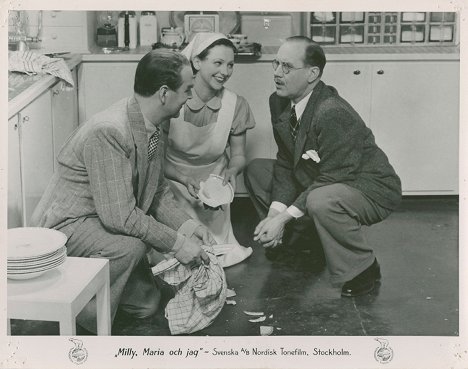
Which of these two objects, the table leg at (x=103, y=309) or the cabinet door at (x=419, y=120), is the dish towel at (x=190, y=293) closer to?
the table leg at (x=103, y=309)

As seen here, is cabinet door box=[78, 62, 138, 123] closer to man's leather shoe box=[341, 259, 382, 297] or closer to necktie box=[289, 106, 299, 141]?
necktie box=[289, 106, 299, 141]

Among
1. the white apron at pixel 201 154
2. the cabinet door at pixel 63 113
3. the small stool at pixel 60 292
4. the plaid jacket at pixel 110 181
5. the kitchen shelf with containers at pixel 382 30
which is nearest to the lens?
the small stool at pixel 60 292

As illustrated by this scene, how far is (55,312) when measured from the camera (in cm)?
196

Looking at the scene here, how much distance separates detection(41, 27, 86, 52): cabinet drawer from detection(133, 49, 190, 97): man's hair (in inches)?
54.8

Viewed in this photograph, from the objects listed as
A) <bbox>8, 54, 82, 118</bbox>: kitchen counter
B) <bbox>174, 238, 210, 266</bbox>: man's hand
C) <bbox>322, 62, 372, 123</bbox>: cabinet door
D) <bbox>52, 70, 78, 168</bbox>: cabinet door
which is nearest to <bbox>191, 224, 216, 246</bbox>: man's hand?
<bbox>174, 238, 210, 266</bbox>: man's hand

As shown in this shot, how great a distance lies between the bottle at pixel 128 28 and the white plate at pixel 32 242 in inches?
76.4

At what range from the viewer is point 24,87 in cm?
290

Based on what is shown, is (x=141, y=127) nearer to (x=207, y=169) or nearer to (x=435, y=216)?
(x=207, y=169)

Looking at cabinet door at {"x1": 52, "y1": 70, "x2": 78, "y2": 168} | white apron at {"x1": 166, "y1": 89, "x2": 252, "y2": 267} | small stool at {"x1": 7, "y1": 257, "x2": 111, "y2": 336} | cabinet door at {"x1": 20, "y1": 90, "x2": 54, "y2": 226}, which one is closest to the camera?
small stool at {"x1": 7, "y1": 257, "x2": 111, "y2": 336}

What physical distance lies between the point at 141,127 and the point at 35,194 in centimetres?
66

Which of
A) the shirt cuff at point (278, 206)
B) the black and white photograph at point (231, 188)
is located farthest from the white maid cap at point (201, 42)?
the shirt cuff at point (278, 206)

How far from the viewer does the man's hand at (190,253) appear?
2.51m

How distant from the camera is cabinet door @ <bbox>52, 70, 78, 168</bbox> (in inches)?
128
